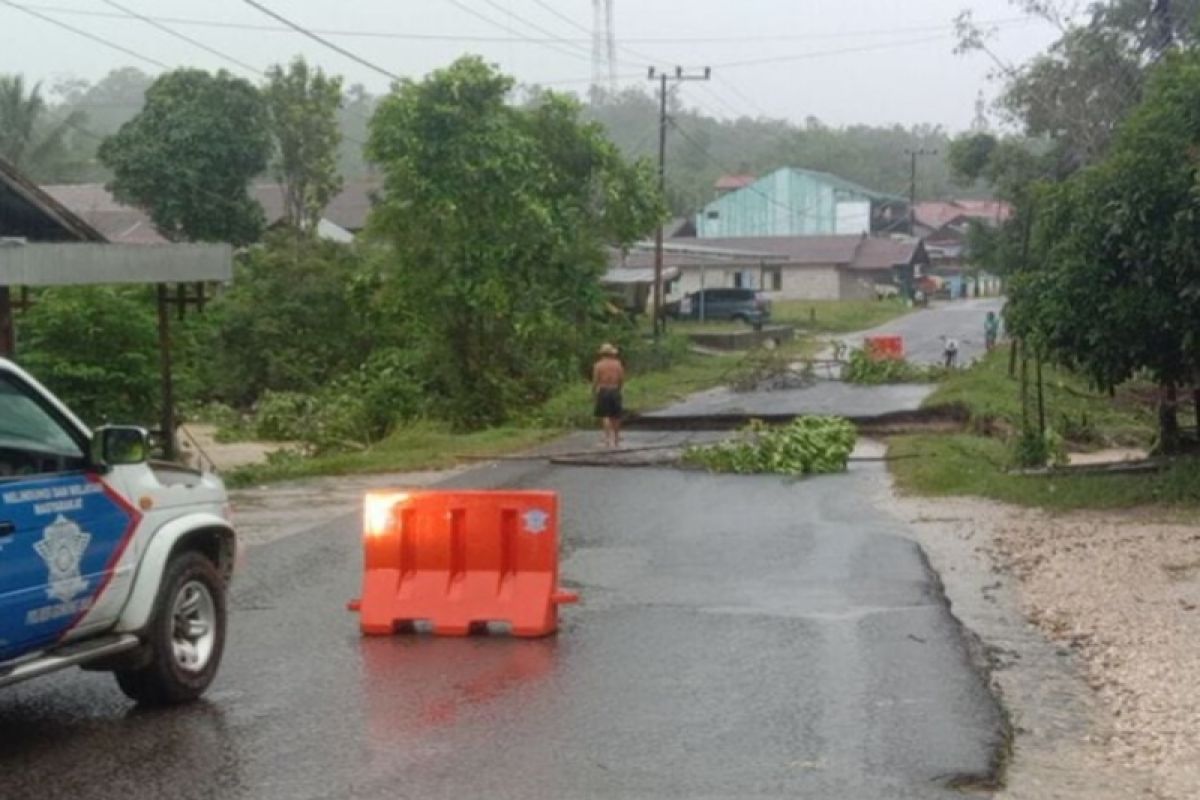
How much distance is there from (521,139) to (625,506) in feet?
58.7

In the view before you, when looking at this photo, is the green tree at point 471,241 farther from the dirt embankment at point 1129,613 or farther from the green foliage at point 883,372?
the dirt embankment at point 1129,613

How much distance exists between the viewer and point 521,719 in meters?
9.02

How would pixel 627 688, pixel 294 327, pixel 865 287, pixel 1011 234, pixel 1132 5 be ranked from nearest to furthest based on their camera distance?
pixel 627 688, pixel 294 327, pixel 1132 5, pixel 1011 234, pixel 865 287

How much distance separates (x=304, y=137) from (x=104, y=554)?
5724cm

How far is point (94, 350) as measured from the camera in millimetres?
24312

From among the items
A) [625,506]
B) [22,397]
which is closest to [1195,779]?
[22,397]

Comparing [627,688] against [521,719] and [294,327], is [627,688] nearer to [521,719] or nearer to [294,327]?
[521,719]

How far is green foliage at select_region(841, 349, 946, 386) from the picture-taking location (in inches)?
1697

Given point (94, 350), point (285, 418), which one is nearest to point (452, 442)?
point (94, 350)

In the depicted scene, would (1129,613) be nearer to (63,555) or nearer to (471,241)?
(63,555)

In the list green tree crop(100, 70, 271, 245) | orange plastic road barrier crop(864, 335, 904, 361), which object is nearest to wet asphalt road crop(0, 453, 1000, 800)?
orange plastic road barrier crop(864, 335, 904, 361)

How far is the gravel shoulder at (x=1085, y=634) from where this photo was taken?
8.28 m

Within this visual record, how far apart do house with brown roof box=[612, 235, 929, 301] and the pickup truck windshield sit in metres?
78.0

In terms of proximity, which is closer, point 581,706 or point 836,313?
point 581,706
